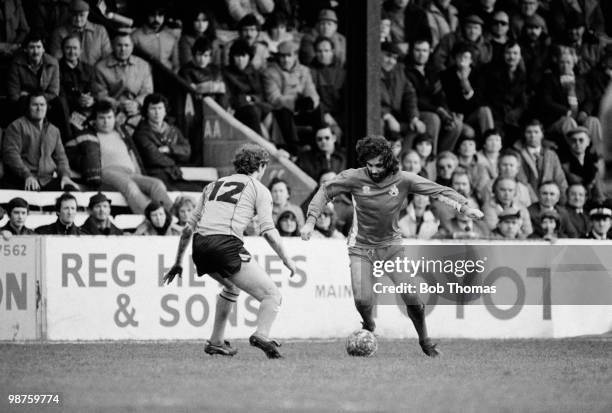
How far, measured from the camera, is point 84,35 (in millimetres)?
14594

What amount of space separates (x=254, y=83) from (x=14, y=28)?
10.7 ft

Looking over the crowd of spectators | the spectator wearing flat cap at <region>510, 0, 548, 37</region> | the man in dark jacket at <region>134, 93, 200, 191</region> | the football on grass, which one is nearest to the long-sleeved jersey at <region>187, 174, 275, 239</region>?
the football on grass

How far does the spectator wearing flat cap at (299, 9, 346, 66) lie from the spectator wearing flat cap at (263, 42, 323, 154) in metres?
0.31

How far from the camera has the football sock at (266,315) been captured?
956 centimetres

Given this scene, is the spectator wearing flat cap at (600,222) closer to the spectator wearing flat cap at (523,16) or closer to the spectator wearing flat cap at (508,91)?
the spectator wearing flat cap at (508,91)

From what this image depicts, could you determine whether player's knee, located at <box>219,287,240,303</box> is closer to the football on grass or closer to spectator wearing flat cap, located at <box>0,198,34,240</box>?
the football on grass

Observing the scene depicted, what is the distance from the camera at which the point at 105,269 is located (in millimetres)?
12242

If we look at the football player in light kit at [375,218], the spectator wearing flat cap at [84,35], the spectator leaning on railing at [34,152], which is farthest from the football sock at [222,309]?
the spectator wearing flat cap at [84,35]

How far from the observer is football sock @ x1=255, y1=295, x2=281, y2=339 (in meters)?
9.56

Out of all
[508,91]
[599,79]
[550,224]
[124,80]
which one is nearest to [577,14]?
[599,79]

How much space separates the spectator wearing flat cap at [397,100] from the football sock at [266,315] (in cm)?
689

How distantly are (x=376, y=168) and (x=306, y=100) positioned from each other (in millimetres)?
5898

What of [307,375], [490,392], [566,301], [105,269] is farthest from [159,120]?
[490,392]

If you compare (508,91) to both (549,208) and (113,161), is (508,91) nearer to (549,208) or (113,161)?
(549,208)
